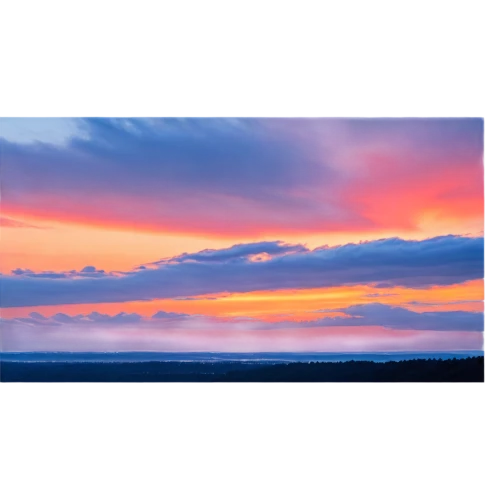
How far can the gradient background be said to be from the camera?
4.70 m

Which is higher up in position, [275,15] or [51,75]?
[275,15]

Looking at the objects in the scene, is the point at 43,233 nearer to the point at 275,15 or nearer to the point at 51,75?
the point at 51,75

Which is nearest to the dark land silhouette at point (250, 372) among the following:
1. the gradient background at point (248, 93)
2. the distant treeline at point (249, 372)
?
the distant treeline at point (249, 372)

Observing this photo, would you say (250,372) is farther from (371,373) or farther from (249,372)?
(371,373)

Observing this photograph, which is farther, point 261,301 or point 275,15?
point 261,301

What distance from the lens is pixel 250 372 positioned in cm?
814

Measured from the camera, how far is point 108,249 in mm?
8445

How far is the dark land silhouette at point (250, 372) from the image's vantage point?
8102 mm

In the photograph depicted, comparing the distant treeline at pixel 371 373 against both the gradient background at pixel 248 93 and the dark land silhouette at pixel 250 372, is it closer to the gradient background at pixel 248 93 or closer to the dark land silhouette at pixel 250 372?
the dark land silhouette at pixel 250 372

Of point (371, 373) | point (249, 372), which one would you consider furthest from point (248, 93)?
point (371, 373)

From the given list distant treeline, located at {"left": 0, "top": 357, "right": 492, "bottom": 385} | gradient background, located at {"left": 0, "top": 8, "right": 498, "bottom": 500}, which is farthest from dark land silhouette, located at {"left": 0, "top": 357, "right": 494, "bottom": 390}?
gradient background, located at {"left": 0, "top": 8, "right": 498, "bottom": 500}

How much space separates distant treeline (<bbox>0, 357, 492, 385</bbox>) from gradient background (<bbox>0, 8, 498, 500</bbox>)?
74cm

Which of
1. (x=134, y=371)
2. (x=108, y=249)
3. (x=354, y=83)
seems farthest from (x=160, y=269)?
(x=354, y=83)

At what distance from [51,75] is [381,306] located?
4.42 meters
